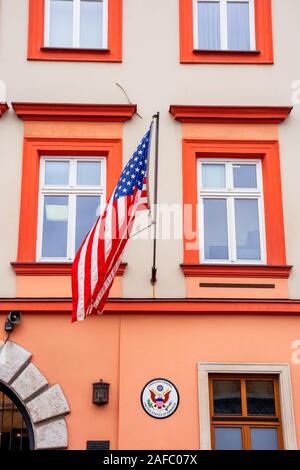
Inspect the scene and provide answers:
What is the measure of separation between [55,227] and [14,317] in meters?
1.41

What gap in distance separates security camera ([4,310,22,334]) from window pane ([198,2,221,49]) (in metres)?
4.67

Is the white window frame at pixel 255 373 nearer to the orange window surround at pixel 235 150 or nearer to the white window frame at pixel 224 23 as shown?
the orange window surround at pixel 235 150

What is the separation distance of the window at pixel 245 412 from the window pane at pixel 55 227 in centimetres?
264

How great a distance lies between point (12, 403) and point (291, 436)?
137 inches

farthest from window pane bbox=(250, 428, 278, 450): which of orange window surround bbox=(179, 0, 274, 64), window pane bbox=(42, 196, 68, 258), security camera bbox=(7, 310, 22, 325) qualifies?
orange window surround bbox=(179, 0, 274, 64)

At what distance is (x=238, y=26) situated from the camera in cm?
1175

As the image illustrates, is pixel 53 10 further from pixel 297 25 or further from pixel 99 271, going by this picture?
pixel 99 271

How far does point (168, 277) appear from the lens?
10.4 metres

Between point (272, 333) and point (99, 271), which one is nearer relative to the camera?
point (99, 271)

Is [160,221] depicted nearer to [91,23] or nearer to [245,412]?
[245,412]

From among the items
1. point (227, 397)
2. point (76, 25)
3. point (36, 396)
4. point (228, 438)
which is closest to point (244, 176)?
point (227, 397)

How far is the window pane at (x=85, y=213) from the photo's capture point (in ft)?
35.3

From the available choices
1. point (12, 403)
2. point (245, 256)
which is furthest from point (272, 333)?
point (12, 403)

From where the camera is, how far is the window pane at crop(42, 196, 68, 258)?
10.6m
